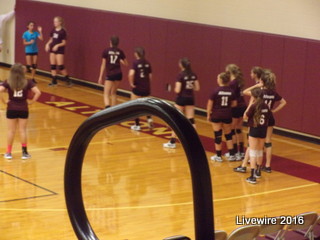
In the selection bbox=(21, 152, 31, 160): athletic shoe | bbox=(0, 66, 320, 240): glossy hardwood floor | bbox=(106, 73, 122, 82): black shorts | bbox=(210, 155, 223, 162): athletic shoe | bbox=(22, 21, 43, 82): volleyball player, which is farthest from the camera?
bbox=(22, 21, 43, 82): volleyball player

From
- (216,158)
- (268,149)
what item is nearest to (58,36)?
(216,158)

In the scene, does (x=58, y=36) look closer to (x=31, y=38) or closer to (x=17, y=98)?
(x=31, y=38)

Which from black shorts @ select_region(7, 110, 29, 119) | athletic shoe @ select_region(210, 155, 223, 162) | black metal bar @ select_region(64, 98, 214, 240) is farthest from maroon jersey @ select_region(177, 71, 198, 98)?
black metal bar @ select_region(64, 98, 214, 240)

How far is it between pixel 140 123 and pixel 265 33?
3915 mm

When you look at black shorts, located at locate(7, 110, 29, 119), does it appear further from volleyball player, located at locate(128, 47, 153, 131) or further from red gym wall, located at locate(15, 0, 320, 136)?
red gym wall, located at locate(15, 0, 320, 136)

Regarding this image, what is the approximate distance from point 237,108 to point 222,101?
783mm

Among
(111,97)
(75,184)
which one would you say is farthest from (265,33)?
(75,184)

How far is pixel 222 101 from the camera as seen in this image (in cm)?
1344

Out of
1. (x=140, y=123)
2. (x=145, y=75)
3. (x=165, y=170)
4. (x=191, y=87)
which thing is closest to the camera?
(x=165, y=170)

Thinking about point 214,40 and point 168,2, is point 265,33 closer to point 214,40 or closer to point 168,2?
point 214,40

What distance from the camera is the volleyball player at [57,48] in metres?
21.4

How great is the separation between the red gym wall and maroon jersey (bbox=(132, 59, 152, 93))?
101 inches

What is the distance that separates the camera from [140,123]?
17297 mm

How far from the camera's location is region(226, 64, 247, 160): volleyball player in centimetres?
1381
